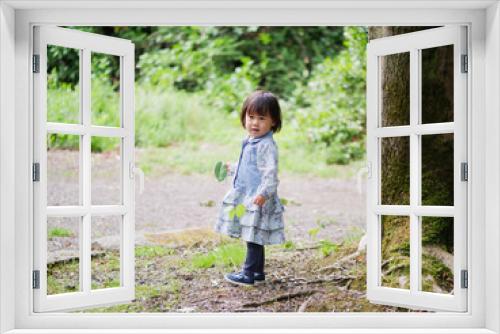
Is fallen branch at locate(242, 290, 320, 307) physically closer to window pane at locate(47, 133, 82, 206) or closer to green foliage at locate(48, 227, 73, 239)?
green foliage at locate(48, 227, 73, 239)

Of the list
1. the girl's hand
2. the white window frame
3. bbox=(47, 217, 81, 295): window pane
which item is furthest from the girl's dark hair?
the white window frame

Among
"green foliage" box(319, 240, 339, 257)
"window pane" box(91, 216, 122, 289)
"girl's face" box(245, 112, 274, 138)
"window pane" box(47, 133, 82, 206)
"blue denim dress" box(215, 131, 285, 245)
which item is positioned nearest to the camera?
"blue denim dress" box(215, 131, 285, 245)

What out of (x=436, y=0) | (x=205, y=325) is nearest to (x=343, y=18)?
(x=436, y=0)

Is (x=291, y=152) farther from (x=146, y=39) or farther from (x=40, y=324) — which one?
(x=40, y=324)

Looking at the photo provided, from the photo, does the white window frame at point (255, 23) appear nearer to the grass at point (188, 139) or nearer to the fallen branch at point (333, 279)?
the fallen branch at point (333, 279)

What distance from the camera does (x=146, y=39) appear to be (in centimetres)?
820

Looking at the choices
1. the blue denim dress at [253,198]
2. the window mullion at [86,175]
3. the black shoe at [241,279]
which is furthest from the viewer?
the black shoe at [241,279]

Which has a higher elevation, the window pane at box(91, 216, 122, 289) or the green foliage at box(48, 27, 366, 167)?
the green foliage at box(48, 27, 366, 167)

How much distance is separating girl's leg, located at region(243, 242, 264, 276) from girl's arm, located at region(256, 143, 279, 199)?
452mm

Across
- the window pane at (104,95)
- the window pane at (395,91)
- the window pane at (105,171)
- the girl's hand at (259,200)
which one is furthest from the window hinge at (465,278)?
the window pane at (104,95)

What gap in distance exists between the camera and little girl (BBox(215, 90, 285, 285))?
171 inches

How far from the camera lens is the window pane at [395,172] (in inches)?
152

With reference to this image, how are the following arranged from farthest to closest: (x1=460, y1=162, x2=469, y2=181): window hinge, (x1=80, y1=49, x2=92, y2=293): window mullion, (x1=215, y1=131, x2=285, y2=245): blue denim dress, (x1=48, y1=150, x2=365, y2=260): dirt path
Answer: (x1=48, y1=150, x2=365, y2=260): dirt path, (x1=215, y1=131, x2=285, y2=245): blue denim dress, (x1=80, y1=49, x2=92, y2=293): window mullion, (x1=460, y1=162, x2=469, y2=181): window hinge

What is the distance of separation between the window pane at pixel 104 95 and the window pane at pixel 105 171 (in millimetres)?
249
